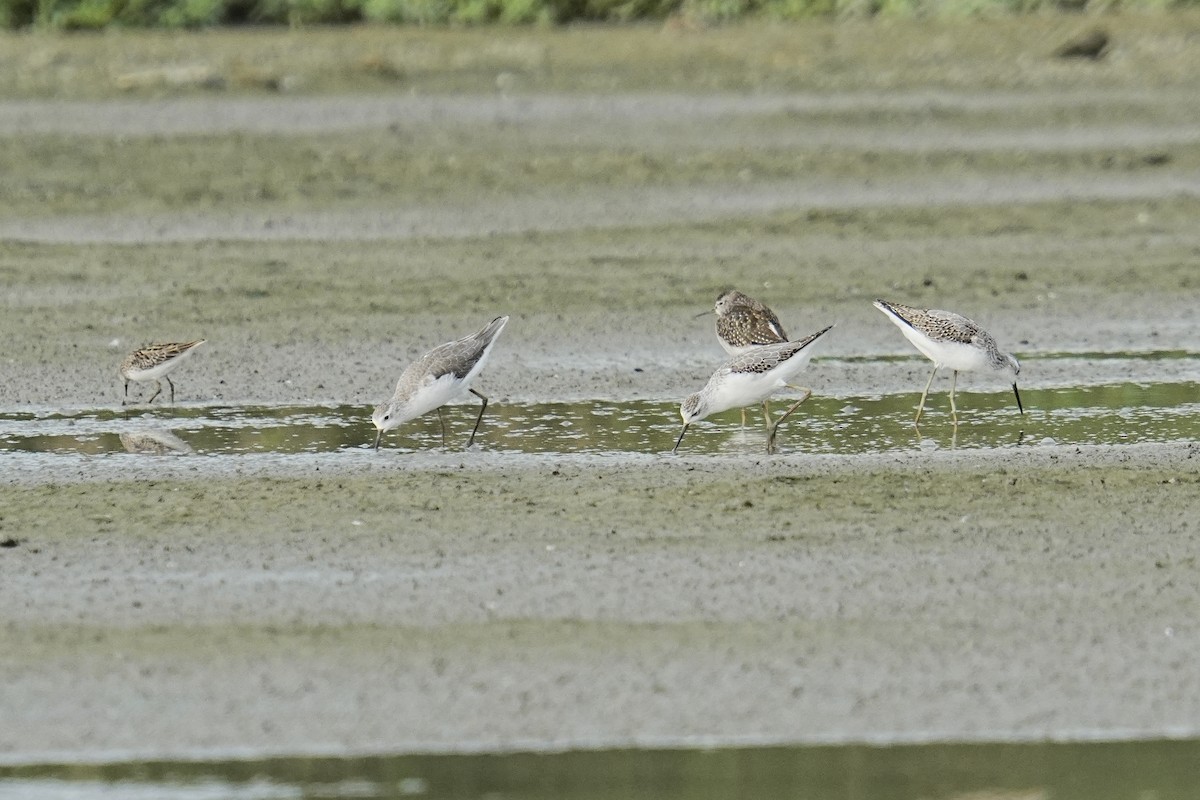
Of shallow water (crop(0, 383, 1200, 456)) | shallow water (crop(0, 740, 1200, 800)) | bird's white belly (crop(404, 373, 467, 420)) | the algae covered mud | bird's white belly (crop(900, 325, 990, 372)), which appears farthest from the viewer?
bird's white belly (crop(900, 325, 990, 372))

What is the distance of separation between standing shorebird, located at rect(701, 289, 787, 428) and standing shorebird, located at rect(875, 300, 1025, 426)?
0.65 m

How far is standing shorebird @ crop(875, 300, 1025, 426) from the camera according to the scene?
445 inches

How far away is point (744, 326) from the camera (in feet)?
39.2

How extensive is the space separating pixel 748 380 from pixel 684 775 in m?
4.26

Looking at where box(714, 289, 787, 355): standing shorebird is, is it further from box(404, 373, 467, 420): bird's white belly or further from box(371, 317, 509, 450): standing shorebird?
box(404, 373, 467, 420): bird's white belly

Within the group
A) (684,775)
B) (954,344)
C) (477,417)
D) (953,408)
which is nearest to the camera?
(684,775)

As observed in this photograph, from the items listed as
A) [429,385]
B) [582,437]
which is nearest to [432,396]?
[429,385]

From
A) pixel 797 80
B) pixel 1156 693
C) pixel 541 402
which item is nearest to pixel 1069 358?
pixel 541 402

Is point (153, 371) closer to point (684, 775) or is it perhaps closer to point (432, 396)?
point (432, 396)

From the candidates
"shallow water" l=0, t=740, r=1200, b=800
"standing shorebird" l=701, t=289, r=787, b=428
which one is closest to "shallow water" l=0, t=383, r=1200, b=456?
"standing shorebird" l=701, t=289, r=787, b=428

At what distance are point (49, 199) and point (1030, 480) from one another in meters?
11.7

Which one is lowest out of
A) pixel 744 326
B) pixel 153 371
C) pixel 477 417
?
pixel 477 417

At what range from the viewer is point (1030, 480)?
32.4 feet

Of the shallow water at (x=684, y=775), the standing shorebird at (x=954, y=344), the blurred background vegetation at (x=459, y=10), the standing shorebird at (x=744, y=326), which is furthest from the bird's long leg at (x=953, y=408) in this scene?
the blurred background vegetation at (x=459, y=10)
